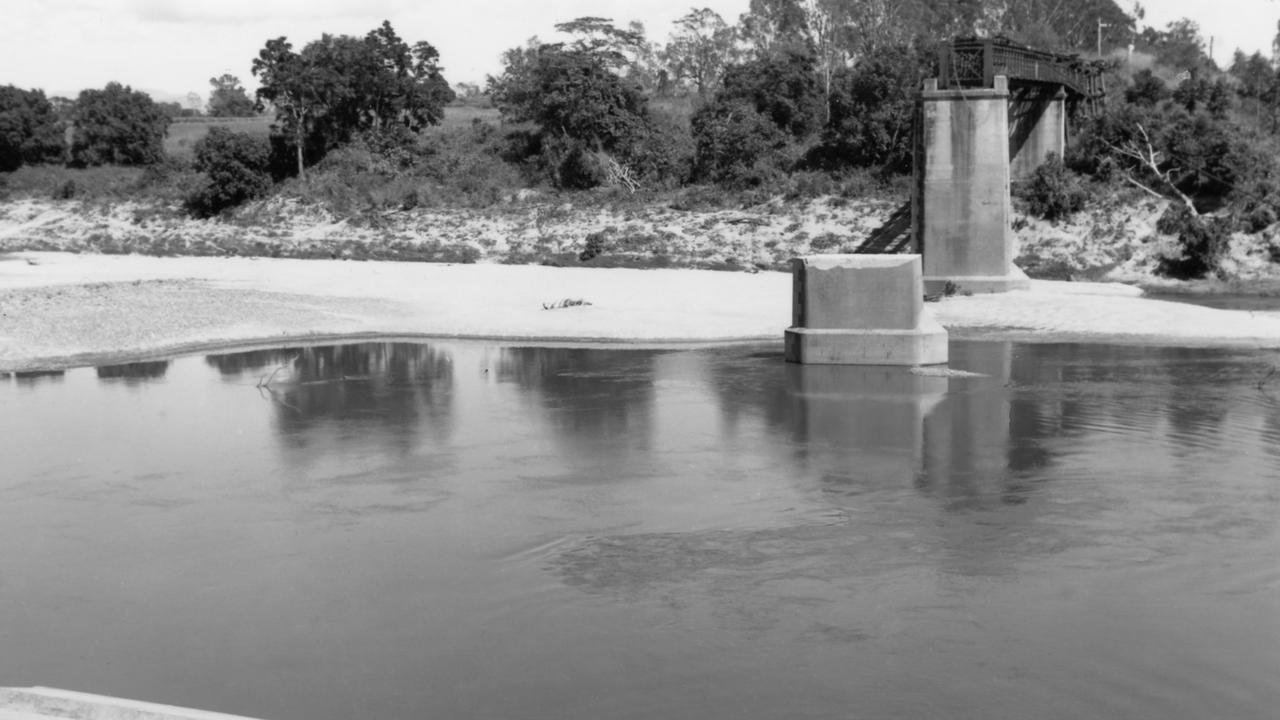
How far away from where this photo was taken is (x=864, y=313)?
23.0m

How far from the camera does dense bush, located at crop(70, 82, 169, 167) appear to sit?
67.0 m

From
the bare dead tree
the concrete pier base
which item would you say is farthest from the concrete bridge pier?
the concrete pier base

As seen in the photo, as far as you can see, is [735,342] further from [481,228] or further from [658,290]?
[481,228]

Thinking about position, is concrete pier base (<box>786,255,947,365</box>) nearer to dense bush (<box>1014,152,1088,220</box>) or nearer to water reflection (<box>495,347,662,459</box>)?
water reflection (<box>495,347,662,459</box>)

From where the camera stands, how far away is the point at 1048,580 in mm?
11359

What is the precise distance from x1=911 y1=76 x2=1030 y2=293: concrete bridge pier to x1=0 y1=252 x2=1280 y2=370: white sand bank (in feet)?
4.57

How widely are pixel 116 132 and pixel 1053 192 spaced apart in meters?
47.0

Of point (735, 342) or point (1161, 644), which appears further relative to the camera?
point (735, 342)

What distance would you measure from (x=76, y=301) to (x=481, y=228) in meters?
21.5

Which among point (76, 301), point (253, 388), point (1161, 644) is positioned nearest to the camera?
point (1161, 644)

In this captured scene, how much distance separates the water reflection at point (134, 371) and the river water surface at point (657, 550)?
213cm

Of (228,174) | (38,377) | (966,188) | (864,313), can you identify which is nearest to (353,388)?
(38,377)

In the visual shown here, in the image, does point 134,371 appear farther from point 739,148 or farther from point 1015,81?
point 739,148

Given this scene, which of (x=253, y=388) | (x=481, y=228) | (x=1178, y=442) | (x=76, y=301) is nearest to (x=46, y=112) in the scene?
(x=481, y=228)
